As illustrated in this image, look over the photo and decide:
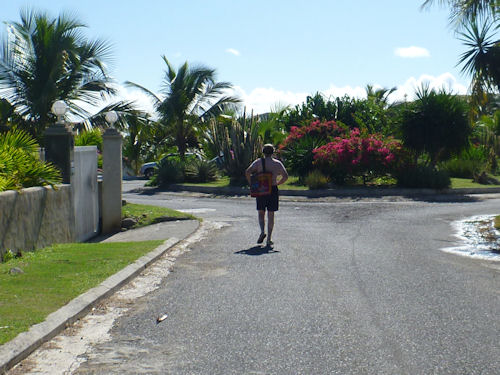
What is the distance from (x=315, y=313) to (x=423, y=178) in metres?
18.3

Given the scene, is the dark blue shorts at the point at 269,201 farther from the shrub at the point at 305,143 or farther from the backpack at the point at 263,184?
the shrub at the point at 305,143

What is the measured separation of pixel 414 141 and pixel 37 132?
45.1ft

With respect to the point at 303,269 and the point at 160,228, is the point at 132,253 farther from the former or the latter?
the point at 160,228

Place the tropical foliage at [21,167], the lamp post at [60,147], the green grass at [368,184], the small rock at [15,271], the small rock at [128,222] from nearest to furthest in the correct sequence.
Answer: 1. the small rock at [15,271]
2. the tropical foliage at [21,167]
3. the lamp post at [60,147]
4. the small rock at [128,222]
5. the green grass at [368,184]

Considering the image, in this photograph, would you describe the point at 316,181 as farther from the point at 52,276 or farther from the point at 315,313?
the point at 315,313

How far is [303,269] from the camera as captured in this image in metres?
9.15

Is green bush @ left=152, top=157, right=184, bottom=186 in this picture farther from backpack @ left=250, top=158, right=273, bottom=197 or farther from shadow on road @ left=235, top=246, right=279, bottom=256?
shadow on road @ left=235, top=246, right=279, bottom=256

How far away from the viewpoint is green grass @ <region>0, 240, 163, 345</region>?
20.1 feet

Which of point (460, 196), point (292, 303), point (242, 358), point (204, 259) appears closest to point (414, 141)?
point (460, 196)

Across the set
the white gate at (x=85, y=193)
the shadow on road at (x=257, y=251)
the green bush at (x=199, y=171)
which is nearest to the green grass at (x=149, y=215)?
the white gate at (x=85, y=193)

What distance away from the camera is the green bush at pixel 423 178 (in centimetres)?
2366

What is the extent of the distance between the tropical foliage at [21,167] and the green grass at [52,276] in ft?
3.92

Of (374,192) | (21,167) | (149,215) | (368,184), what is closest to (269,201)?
(21,167)

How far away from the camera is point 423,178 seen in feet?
78.6
